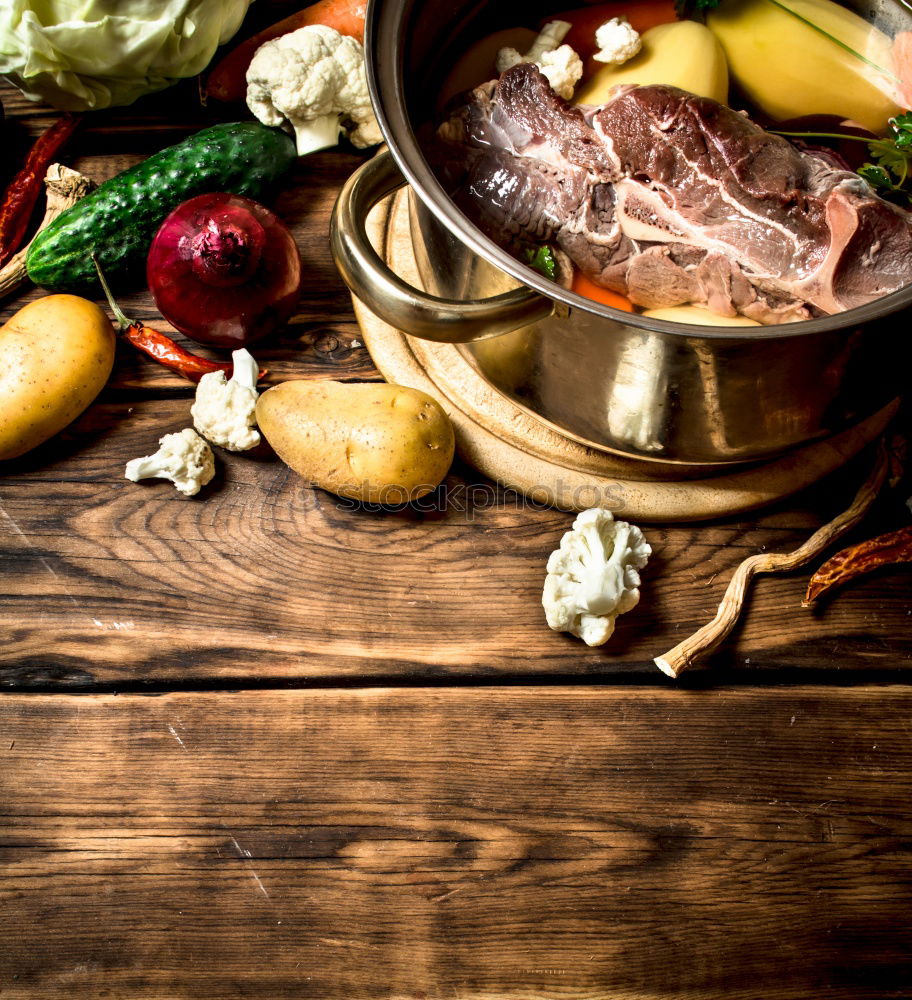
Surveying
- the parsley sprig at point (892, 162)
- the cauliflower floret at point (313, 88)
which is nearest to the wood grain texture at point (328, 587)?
the parsley sprig at point (892, 162)

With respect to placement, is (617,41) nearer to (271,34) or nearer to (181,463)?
(271,34)

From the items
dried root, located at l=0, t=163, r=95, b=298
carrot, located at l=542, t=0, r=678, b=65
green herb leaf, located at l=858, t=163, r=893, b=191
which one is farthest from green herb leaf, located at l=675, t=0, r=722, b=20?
dried root, located at l=0, t=163, r=95, b=298

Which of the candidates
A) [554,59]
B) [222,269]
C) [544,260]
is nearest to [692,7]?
[554,59]

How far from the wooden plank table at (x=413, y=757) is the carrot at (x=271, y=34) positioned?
1.71 feet

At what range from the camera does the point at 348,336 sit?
123 centimetres

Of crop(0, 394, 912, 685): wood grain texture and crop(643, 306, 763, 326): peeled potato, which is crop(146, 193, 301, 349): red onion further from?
crop(643, 306, 763, 326): peeled potato

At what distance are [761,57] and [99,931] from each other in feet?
4.40

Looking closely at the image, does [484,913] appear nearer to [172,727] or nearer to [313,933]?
[313,933]

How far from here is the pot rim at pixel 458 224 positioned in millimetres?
767

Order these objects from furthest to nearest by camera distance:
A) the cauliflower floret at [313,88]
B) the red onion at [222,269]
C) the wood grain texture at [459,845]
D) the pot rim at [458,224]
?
the cauliflower floret at [313,88], the red onion at [222,269], the wood grain texture at [459,845], the pot rim at [458,224]

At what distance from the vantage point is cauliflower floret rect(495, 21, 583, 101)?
3.72 feet

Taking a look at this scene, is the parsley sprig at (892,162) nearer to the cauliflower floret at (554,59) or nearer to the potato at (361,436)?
the cauliflower floret at (554,59)

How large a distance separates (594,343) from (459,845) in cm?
58

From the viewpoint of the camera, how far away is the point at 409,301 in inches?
33.4
